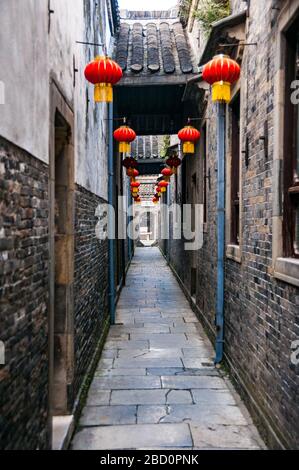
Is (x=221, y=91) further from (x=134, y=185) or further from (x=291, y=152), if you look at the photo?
(x=134, y=185)

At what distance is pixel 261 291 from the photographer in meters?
4.80

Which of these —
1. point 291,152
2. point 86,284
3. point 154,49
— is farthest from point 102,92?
point 154,49

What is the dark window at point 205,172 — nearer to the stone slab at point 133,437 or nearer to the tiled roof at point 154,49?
the tiled roof at point 154,49

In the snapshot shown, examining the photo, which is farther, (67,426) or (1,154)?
(67,426)

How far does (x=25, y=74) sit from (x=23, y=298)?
140 centimetres

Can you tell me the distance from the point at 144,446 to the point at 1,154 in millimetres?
3193

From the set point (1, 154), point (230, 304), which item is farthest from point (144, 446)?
point (1, 154)

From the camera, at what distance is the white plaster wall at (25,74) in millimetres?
2510

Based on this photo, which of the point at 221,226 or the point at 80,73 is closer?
the point at 80,73

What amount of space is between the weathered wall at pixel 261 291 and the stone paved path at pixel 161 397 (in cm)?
31

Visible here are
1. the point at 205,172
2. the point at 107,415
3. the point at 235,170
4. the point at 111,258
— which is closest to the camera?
the point at 107,415
